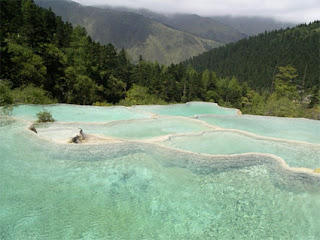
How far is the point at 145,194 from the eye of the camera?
253 inches

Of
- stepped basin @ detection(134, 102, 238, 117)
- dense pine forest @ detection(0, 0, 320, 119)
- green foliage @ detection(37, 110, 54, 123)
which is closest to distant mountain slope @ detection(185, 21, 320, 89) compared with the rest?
dense pine forest @ detection(0, 0, 320, 119)

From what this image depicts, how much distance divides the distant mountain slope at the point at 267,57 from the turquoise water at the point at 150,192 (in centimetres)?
6157

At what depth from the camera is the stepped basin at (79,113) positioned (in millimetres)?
14622

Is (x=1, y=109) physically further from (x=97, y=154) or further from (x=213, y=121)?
(x=213, y=121)

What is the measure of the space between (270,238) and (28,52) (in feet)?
75.7

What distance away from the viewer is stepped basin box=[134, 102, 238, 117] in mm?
19078

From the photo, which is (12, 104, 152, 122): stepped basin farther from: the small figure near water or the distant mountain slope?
the distant mountain slope

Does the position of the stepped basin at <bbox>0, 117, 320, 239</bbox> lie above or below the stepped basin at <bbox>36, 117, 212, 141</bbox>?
below

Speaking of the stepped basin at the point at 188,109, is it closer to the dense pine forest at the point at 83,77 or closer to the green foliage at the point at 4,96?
the dense pine forest at the point at 83,77

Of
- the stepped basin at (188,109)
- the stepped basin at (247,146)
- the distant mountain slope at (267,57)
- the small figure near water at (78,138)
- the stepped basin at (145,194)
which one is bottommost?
the stepped basin at (145,194)

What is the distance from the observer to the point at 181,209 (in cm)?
584

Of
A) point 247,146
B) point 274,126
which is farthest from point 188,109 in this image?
point 247,146

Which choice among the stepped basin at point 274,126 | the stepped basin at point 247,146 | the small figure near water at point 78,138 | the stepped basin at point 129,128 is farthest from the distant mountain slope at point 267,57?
the small figure near water at point 78,138

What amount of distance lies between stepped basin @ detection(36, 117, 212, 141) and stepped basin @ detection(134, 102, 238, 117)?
4.36 metres
